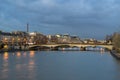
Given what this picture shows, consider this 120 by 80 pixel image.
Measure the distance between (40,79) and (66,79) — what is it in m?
1.79

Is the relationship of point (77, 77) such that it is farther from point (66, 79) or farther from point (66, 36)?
point (66, 36)

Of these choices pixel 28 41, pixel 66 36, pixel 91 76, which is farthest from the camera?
pixel 66 36

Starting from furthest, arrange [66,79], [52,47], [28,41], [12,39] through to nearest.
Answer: [28,41] → [12,39] → [52,47] → [66,79]

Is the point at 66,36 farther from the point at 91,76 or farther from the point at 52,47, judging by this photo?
the point at 91,76

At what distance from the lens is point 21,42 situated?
13138 centimetres

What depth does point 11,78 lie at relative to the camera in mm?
24625

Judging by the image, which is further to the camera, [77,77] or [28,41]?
[28,41]

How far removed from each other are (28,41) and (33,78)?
11647 cm

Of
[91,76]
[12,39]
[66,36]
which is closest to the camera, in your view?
[91,76]

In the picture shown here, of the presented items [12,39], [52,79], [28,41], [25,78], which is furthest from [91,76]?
[28,41]

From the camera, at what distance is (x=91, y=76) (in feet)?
84.8

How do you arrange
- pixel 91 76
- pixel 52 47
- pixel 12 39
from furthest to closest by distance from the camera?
pixel 12 39 → pixel 52 47 → pixel 91 76

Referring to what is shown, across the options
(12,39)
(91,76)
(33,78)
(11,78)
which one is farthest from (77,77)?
(12,39)

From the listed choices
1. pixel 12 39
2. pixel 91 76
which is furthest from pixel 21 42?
pixel 91 76
